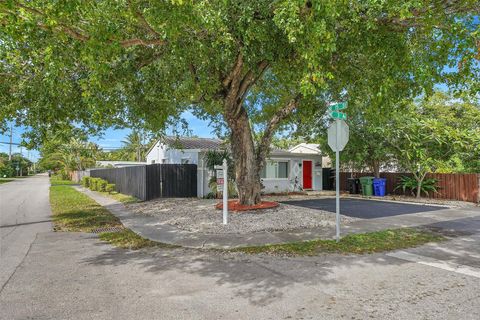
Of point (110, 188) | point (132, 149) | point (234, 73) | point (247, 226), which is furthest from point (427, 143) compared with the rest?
point (132, 149)

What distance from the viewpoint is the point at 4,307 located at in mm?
3984

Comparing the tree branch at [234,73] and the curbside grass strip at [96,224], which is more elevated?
the tree branch at [234,73]

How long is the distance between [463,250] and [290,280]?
4.18 metres

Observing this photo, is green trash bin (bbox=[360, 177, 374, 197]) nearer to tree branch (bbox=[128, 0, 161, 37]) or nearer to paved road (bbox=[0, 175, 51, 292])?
tree branch (bbox=[128, 0, 161, 37])

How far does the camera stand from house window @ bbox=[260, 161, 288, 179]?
1958cm

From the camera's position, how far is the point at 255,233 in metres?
8.05

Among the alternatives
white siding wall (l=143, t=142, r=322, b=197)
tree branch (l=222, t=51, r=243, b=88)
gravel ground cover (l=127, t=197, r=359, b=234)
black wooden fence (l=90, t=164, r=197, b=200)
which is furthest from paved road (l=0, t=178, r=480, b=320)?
white siding wall (l=143, t=142, r=322, b=197)

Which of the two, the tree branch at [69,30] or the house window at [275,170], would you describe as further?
the house window at [275,170]

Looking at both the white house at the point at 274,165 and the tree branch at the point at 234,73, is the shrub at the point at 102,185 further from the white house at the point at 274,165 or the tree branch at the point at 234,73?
the tree branch at the point at 234,73

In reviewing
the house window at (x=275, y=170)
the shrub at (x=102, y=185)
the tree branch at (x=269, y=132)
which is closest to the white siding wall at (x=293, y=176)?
the house window at (x=275, y=170)

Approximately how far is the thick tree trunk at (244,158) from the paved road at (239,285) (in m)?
4.82

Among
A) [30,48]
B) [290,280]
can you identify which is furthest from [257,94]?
[290,280]

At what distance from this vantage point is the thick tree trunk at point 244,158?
11117 mm

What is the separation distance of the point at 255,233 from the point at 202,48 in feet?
14.5
